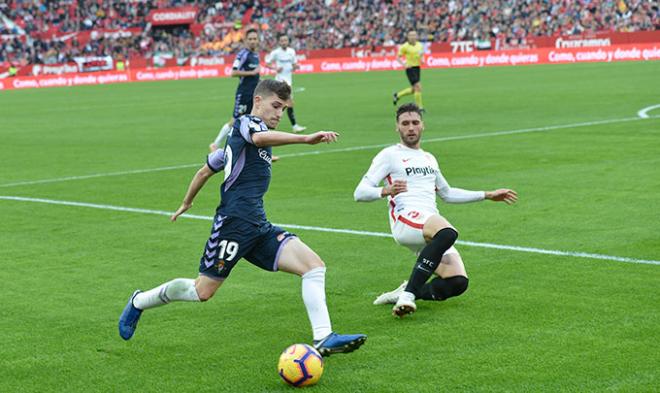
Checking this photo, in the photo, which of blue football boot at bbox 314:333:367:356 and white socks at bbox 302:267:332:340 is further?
white socks at bbox 302:267:332:340

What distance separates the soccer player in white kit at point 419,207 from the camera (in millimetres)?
8070

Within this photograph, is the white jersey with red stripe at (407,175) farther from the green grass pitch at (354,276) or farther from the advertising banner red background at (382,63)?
the advertising banner red background at (382,63)

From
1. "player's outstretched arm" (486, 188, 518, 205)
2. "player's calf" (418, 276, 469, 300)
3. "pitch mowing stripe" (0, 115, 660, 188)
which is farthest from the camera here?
"pitch mowing stripe" (0, 115, 660, 188)

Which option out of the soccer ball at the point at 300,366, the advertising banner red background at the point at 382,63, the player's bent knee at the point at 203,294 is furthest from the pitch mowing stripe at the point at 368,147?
the advertising banner red background at the point at 382,63

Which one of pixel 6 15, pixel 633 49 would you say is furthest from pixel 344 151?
pixel 6 15

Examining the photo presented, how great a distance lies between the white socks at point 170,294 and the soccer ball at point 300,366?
1.03 m

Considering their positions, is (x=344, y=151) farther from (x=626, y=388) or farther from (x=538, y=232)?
(x=626, y=388)

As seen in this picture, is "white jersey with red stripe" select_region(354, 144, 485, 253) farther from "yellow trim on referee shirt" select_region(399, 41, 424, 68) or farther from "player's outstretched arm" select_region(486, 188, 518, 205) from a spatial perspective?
"yellow trim on referee shirt" select_region(399, 41, 424, 68)

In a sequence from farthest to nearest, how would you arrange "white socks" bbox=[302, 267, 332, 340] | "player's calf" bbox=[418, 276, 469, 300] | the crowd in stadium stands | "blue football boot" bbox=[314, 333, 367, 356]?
the crowd in stadium stands, "player's calf" bbox=[418, 276, 469, 300], "white socks" bbox=[302, 267, 332, 340], "blue football boot" bbox=[314, 333, 367, 356]

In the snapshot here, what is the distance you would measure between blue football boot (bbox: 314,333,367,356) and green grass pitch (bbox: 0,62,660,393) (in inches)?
4.5

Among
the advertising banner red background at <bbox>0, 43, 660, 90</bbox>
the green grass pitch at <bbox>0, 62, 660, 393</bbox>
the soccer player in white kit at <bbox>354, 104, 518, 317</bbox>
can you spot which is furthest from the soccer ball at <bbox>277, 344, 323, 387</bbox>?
the advertising banner red background at <bbox>0, 43, 660, 90</bbox>

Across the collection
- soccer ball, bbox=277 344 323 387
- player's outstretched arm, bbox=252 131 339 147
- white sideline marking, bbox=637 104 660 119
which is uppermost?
player's outstretched arm, bbox=252 131 339 147

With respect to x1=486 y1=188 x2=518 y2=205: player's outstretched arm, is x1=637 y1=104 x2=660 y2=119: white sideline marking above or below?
below

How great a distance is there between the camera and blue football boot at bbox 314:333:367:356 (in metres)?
6.70
